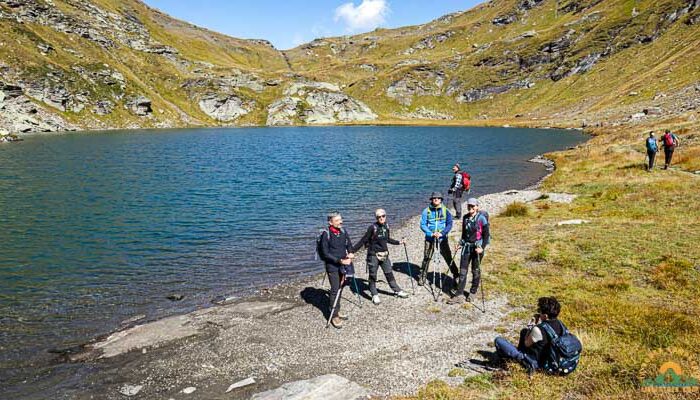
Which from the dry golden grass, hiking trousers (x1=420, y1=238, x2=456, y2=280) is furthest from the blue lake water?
the dry golden grass

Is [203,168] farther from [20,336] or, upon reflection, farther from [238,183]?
[20,336]

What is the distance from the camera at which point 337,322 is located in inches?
613

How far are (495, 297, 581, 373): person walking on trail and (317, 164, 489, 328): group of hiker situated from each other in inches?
210

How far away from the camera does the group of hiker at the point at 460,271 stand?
33.9 feet

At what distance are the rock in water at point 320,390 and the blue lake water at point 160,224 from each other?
8.85m

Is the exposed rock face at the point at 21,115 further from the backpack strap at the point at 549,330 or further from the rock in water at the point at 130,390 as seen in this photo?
the backpack strap at the point at 549,330

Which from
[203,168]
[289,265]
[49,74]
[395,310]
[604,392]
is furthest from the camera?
[49,74]

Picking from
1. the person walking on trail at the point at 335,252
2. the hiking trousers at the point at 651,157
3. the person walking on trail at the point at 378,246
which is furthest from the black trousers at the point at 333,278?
the hiking trousers at the point at 651,157

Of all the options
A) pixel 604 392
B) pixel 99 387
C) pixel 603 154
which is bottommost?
pixel 99 387

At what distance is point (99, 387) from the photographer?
1247 centimetres

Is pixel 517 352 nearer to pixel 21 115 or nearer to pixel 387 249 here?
pixel 387 249

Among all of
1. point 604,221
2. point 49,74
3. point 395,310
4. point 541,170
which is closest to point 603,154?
point 541,170

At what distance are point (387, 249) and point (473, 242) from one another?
3.44m

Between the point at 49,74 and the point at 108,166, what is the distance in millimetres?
139798
